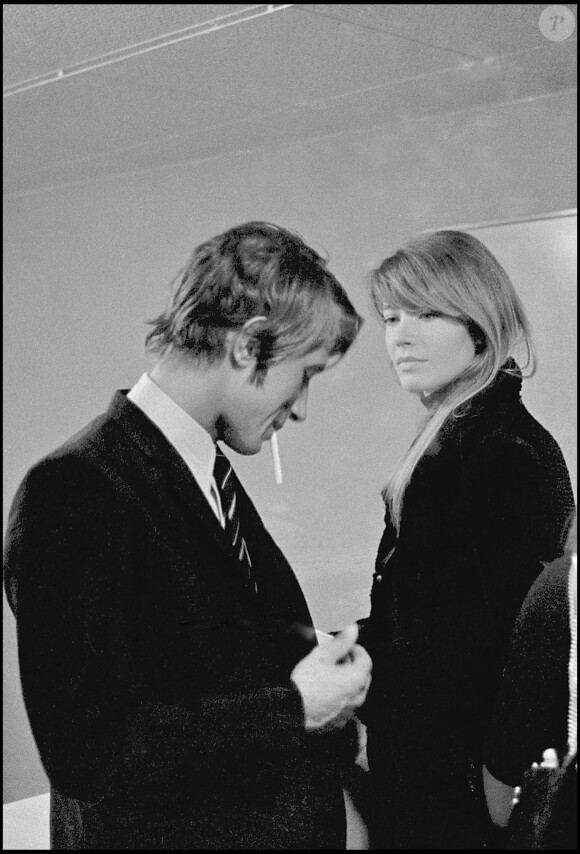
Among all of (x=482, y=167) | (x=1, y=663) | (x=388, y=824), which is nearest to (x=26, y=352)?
(x=1, y=663)

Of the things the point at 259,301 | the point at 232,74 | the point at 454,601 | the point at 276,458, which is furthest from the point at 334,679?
the point at 232,74

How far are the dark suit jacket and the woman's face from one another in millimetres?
395

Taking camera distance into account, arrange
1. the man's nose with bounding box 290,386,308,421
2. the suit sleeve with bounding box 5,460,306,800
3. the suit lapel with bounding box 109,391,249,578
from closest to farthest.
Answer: the suit sleeve with bounding box 5,460,306,800 < the suit lapel with bounding box 109,391,249,578 < the man's nose with bounding box 290,386,308,421

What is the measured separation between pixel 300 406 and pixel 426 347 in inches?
9.1

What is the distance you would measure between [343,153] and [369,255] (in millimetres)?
182

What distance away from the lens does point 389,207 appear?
6.88 feet

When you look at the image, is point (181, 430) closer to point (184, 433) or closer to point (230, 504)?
point (184, 433)

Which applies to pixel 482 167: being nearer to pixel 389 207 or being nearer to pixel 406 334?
pixel 389 207

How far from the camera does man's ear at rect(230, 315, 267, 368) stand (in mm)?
2018

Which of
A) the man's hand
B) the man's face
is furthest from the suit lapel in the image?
the man's hand

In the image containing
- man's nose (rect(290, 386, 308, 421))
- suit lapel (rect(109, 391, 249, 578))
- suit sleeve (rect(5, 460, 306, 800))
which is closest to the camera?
suit sleeve (rect(5, 460, 306, 800))

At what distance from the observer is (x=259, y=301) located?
204cm

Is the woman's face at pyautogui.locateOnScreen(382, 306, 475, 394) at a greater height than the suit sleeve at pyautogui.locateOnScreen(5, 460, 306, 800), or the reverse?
the woman's face at pyautogui.locateOnScreen(382, 306, 475, 394)

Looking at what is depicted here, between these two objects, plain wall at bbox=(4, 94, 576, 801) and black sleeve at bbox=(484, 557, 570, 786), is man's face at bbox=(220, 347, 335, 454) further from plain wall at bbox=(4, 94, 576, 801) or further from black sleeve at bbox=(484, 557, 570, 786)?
black sleeve at bbox=(484, 557, 570, 786)
